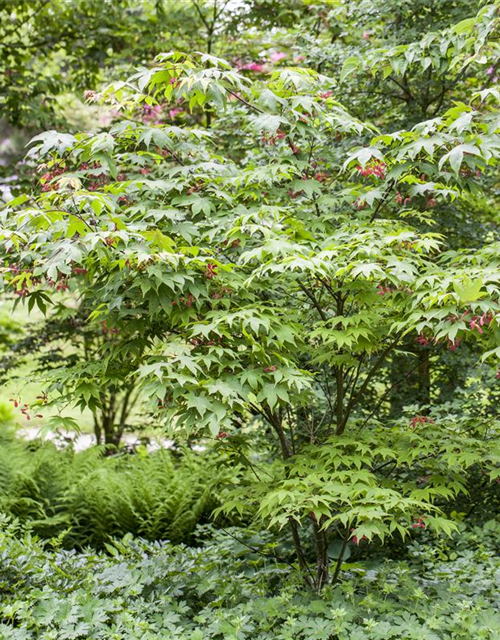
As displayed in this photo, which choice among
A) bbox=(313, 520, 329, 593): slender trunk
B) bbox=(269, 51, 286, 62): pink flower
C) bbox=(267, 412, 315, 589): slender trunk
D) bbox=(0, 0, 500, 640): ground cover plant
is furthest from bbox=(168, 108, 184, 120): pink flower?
bbox=(313, 520, 329, 593): slender trunk

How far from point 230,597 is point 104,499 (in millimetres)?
2014

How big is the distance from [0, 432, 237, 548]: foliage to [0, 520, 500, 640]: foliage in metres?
0.75

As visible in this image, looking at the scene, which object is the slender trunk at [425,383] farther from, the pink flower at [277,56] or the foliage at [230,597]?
the pink flower at [277,56]

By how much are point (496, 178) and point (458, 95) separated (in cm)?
80

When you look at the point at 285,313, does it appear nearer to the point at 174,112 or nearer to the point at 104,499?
the point at 104,499

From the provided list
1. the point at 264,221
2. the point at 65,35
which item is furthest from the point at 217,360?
the point at 65,35

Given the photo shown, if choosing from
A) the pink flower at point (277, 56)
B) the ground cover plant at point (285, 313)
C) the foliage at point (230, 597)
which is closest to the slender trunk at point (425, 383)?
the ground cover plant at point (285, 313)

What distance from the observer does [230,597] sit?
3.17 meters

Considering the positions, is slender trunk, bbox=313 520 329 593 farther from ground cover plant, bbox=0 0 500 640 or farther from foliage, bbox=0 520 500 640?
foliage, bbox=0 520 500 640

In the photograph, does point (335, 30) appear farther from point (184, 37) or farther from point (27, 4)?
point (27, 4)

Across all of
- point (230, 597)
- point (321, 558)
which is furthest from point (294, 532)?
point (230, 597)

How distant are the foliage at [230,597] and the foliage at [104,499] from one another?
2.45 feet

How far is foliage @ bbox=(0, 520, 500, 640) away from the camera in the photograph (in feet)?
8.83

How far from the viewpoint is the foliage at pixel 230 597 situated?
2.69 meters
